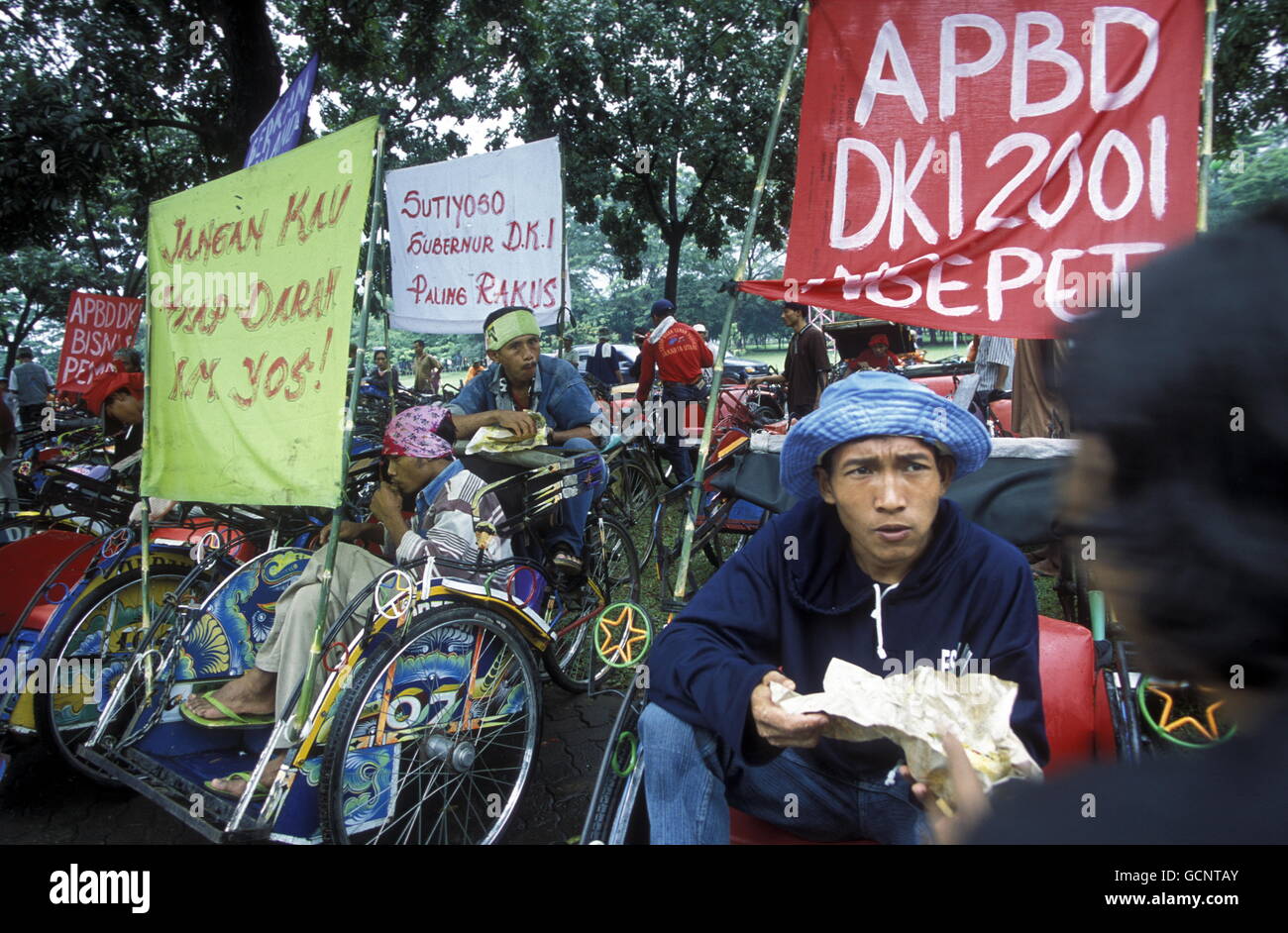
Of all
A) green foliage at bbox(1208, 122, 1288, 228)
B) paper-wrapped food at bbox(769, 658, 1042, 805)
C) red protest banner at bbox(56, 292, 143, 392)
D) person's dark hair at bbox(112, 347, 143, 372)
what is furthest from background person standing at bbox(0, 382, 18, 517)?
green foliage at bbox(1208, 122, 1288, 228)

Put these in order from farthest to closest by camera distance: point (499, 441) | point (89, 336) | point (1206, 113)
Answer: point (89, 336) < point (499, 441) < point (1206, 113)

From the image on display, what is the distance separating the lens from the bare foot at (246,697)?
281cm

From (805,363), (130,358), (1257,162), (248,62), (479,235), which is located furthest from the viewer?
(1257,162)

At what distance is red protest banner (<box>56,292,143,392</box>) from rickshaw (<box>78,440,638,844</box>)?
496 centimetres

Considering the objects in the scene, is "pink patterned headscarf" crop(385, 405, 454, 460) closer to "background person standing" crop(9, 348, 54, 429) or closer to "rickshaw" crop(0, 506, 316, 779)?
"rickshaw" crop(0, 506, 316, 779)

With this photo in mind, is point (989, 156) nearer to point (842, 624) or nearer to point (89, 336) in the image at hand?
point (842, 624)

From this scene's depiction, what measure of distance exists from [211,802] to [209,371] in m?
1.32

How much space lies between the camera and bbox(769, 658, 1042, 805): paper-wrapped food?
135 cm

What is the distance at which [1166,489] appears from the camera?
0.78 m

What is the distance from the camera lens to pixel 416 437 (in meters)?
3.00

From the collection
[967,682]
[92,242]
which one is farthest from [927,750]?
[92,242]

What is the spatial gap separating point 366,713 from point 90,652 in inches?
60.5

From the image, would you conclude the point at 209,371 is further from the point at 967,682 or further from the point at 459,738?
the point at 967,682

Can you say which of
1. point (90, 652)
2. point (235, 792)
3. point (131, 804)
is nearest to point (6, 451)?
point (90, 652)
